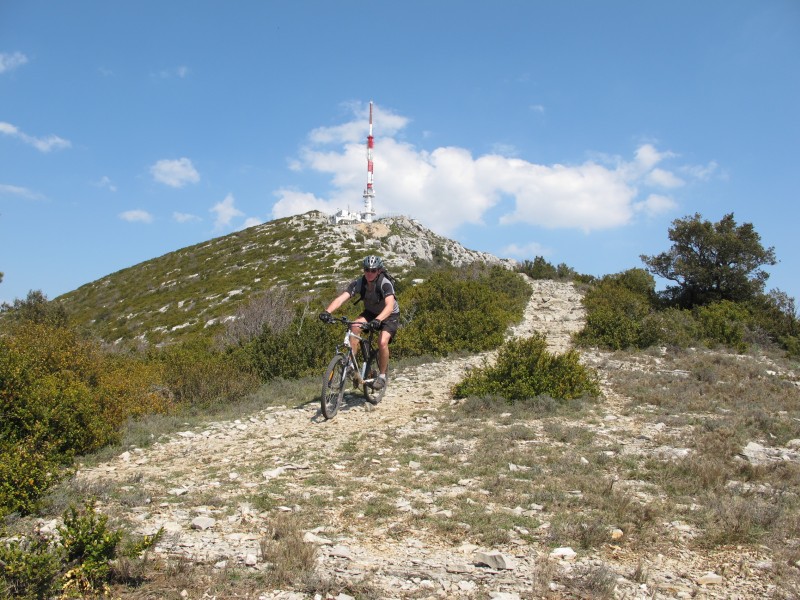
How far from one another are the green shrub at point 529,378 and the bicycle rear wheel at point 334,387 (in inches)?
97.1

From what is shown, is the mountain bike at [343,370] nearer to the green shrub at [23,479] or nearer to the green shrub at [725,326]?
the green shrub at [23,479]

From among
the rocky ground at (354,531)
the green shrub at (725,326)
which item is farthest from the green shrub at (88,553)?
the green shrub at (725,326)

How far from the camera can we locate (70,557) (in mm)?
3336

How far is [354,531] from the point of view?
4352mm

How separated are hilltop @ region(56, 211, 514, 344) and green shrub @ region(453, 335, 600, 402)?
1667cm

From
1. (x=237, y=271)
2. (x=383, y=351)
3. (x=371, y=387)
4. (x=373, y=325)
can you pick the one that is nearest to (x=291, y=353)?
(x=371, y=387)

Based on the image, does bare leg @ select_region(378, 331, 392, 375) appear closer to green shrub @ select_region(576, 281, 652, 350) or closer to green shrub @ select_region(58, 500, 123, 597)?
green shrub @ select_region(58, 500, 123, 597)

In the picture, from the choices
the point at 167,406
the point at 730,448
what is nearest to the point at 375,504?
the point at 730,448

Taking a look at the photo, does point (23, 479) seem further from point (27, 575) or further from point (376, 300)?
point (376, 300)

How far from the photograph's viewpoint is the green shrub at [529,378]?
369 inches

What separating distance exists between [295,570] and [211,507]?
4.98 feet

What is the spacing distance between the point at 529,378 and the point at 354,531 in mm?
5799

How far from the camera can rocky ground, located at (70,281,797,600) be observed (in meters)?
3.57

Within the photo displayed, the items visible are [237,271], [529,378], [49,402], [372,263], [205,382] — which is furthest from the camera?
[237,271]
